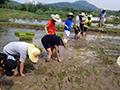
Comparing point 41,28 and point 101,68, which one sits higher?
point 101,68

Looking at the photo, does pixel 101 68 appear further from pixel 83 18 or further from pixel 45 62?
pixel 83 18

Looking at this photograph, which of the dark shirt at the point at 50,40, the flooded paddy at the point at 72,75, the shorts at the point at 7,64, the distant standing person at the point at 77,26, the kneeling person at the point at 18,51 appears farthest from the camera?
the distant standing person at the point at 77,26

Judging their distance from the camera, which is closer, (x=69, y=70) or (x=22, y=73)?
(x=22, y=73)

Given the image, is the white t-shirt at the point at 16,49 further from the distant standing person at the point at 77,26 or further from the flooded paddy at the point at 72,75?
the distant standing person at the point at 77,26

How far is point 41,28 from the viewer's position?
78.2ft

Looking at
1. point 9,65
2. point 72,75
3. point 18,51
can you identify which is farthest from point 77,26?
point 9,65

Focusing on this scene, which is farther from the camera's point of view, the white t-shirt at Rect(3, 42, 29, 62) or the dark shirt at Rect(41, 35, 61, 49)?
Result: the dark shirt at Rect(41, 35, 61, 49)

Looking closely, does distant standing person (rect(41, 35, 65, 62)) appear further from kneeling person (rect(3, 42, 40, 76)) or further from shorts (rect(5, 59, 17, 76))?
shorts (rect(5, 59, 17, 76))

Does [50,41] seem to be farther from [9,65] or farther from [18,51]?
[9,65]

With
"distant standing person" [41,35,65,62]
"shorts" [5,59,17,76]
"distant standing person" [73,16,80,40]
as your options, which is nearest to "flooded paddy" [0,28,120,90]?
"shorts" [5,59,17,76]

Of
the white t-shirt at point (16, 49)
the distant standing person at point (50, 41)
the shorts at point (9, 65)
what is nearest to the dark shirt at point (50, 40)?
the distant standing person at point (50, 41)

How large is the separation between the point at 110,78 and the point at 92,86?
112cm

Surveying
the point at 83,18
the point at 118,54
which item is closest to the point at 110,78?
the point at 118,54

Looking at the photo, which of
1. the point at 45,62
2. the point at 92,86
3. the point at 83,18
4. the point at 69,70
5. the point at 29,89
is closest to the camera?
the point at 29,89
